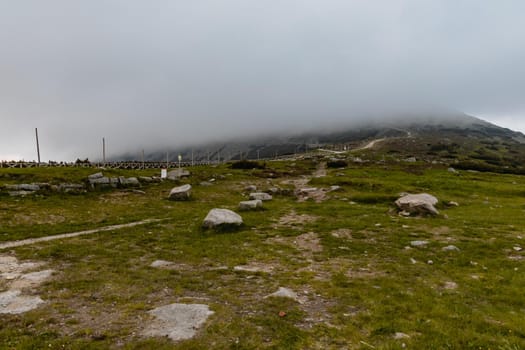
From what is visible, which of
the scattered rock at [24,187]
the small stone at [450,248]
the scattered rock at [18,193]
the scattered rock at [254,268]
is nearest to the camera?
the scattered rock at [254,268]

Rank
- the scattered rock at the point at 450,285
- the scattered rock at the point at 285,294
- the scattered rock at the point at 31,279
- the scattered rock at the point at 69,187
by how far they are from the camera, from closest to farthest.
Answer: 1. the scattered rock at the point at 285,294
2. the scattered rock at the point at 31,279
3. the scattered rock at the point at 450,285
4. the scattered rock at the point at 69,187

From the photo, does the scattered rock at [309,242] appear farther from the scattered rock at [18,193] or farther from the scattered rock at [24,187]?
the scattered rock at [24,187]

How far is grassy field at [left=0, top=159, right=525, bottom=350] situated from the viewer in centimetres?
1005

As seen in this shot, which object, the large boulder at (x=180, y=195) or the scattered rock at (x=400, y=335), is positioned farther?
the large boulder at (x=180, y=195)

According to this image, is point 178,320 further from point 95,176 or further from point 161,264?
point 95,176

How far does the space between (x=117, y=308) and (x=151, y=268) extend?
513 cm

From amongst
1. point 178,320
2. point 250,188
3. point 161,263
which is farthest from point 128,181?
point 178,320

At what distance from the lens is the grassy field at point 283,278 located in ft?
33.0

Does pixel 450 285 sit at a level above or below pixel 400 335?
below

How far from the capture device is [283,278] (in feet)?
51.7

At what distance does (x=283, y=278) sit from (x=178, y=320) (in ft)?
20.3

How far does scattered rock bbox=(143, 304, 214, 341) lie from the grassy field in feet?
1.12

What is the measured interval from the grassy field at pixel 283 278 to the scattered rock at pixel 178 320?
1.12 ft

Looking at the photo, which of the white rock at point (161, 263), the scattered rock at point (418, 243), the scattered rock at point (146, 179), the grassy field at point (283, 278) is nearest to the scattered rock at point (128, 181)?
the scattered rock at point (146, 179)
